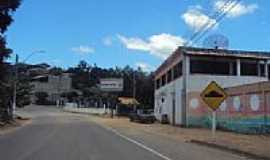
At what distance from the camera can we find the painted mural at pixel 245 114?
129 feet

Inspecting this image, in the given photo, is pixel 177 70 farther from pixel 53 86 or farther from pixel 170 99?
pixel 53 86

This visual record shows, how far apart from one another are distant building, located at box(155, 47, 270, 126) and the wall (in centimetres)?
10

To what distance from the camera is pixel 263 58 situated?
57781 mm

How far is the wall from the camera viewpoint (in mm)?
39500

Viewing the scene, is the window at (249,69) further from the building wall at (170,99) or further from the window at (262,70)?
the building wall at (170,99)

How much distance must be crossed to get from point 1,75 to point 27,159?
20.7m

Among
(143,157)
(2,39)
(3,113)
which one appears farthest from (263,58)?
(143,157)

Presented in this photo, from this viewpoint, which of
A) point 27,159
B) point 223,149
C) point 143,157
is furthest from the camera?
point 223,149

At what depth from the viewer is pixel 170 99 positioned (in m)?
66.1

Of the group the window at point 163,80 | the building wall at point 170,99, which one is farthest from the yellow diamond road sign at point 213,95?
the window at point 163,80

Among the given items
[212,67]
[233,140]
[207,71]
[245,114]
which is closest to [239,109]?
[245,114]

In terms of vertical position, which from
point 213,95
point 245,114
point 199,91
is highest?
point 199,91

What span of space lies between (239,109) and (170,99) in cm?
2190

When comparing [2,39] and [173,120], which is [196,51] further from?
[2,39]
